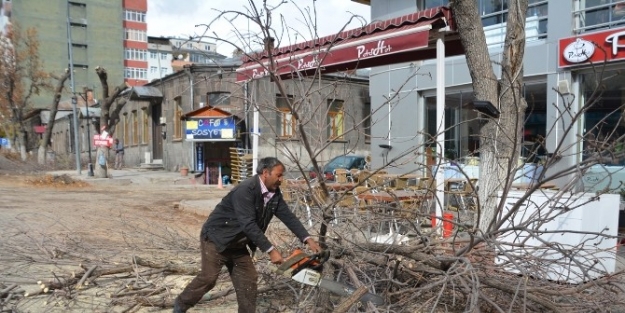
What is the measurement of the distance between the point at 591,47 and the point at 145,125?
22523 mm

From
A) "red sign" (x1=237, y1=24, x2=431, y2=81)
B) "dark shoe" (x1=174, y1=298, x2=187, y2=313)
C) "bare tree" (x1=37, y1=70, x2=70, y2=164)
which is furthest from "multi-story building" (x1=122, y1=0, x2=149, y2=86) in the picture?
"dark shoe" (x1=174, y1=298, x2=187, y2=313)

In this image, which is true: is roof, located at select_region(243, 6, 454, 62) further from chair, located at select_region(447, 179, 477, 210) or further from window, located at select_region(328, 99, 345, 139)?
chair, located at select_region(447, 179, 477, 210)

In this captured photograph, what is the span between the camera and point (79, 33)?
6519cm

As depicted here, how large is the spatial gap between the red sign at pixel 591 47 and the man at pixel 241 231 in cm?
764

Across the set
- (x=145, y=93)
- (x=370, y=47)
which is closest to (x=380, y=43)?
(x=370, y=47)

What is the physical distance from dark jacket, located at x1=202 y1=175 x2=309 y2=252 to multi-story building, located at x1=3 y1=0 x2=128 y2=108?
61.6 m

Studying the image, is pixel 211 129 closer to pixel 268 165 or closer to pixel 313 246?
pixel 268 165

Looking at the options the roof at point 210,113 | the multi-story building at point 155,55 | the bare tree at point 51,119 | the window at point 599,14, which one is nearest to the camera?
the window at point 599,14

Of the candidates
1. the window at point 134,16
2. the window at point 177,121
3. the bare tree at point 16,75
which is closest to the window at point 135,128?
the window at point 177,121

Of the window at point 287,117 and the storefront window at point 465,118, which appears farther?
the storefront window at point 465,118

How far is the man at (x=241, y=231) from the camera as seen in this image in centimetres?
404

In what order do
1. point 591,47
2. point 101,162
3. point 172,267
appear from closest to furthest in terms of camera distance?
1. point 172,267
2. point 591,47
3. point 101,162

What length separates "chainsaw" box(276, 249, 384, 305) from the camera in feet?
12.3

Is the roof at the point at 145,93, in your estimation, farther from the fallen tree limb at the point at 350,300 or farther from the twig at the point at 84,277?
the fallen tree limb at the point at 350,300
